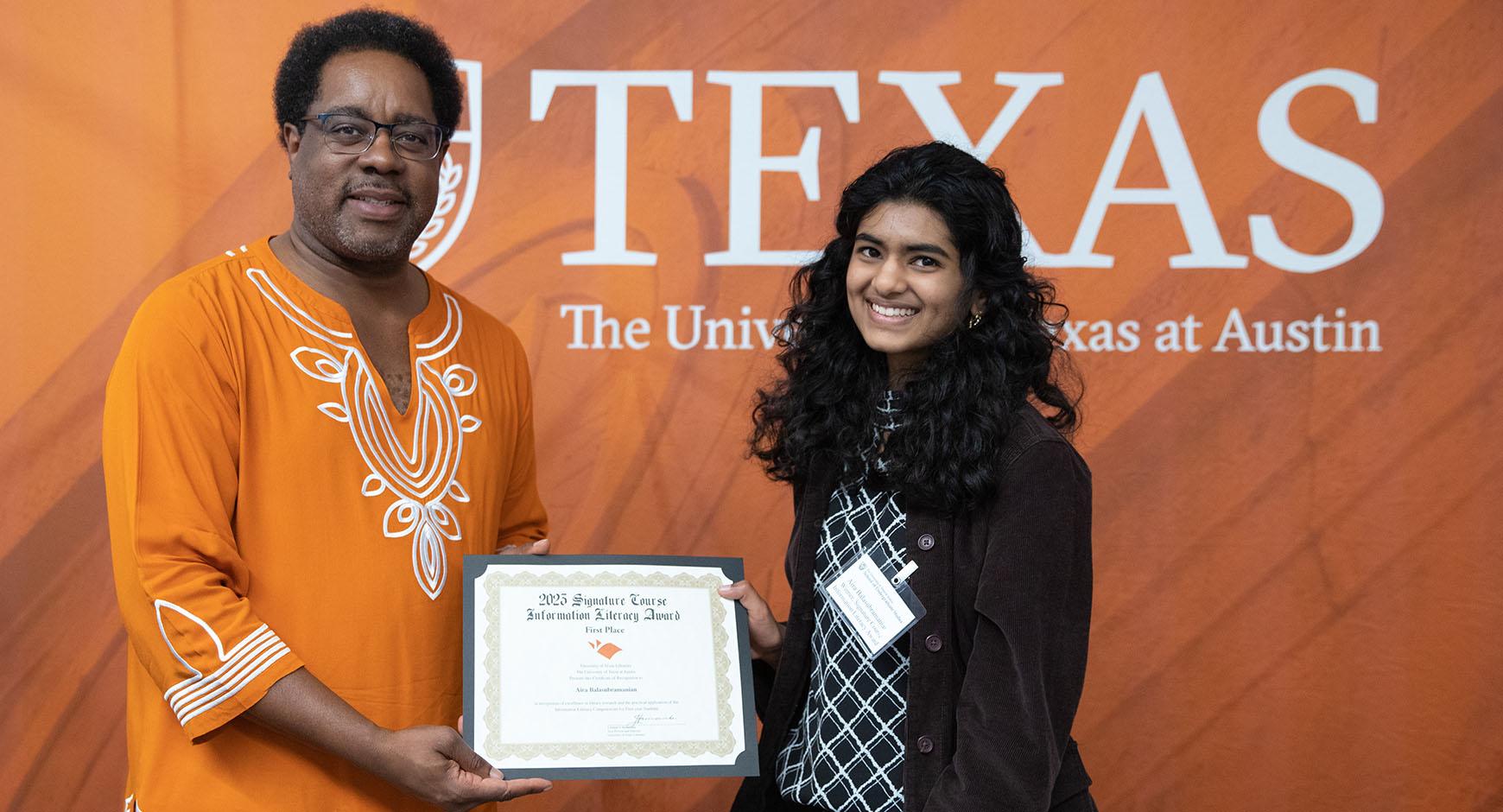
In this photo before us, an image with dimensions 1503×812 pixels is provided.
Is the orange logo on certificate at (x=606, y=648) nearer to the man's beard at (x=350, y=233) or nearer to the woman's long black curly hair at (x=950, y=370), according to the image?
the woman's long black curly hair at (x=950, y=370)

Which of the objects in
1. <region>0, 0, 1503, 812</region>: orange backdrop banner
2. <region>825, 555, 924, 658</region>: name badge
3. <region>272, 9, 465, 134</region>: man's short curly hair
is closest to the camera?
<region>825, 555, 924, 658</region>: name badge

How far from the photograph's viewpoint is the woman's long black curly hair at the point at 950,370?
1821 millimetres

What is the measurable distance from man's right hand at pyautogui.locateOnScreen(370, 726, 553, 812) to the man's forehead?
98 cm

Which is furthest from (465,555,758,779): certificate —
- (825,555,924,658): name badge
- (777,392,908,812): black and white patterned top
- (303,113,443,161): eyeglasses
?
(303,113,443,161): eyeglasses

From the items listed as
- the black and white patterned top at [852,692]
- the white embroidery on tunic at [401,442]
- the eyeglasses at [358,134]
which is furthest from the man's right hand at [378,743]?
the eyeglasses at [358,134]

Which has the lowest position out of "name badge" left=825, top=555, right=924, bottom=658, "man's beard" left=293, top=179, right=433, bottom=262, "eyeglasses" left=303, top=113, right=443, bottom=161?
"name badge" left=825, top=555, right=924, bottom=658

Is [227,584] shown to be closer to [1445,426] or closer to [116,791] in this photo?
[116,791]

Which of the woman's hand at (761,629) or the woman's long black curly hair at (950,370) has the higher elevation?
the woman's long black curly hair at (950,370)

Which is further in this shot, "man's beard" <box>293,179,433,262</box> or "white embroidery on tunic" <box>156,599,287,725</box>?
"man's beard" <box>293,179,433,262</box>

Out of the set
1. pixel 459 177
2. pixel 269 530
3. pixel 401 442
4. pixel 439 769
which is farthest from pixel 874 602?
pixel 459 177

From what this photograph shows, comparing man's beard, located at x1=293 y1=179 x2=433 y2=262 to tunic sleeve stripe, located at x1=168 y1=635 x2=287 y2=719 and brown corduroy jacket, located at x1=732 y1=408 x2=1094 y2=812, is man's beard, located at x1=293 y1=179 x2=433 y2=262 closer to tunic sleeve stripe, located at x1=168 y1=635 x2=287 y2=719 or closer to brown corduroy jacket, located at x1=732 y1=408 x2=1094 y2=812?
tunic sleeve stripe, located at x1=168 y1=635 x2=287 y2=719

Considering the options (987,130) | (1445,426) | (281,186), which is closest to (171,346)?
(281,186)

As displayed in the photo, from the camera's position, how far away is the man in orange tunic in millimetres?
1739

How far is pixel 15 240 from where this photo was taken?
10.2 feet
